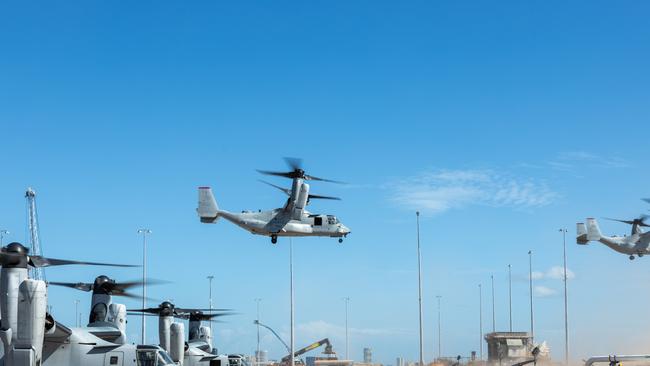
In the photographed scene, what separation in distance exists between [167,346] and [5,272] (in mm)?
20558

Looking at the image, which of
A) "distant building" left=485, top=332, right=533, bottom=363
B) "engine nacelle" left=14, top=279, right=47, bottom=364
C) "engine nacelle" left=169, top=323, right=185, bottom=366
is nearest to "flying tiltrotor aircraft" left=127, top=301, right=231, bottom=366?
"engine nacelle" left=169, top=323, right=185, bottom=366

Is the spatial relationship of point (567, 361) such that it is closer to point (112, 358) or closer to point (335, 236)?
point (335, 236)

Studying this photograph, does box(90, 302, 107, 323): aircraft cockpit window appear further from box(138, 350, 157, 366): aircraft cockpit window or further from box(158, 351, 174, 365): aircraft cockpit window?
box(138, 350, 157, 366): aircraft cockpit window

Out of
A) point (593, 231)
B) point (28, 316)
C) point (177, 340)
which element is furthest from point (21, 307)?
point (593, 231)

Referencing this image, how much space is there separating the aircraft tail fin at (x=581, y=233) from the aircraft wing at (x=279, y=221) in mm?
57999

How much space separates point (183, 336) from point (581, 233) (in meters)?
84.7

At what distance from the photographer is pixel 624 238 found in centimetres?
11706

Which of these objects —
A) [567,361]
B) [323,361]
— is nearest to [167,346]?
[567,361]

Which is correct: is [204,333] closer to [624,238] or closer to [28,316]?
[28,316]

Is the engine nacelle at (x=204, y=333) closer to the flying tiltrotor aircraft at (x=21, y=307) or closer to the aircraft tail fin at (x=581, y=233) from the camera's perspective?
the flying tiltrotor aircraft at (x=21, y=307)

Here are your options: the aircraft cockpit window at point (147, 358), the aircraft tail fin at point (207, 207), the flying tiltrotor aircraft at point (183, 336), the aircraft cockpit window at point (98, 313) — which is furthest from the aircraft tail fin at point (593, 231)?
the aircraft cockpit window at point (147, 358)

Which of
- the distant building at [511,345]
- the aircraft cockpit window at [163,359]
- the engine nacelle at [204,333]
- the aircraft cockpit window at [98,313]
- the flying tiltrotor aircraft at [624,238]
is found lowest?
the distant building at [511,345]

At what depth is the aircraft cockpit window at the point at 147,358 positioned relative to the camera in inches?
1699

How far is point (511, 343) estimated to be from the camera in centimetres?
12081
